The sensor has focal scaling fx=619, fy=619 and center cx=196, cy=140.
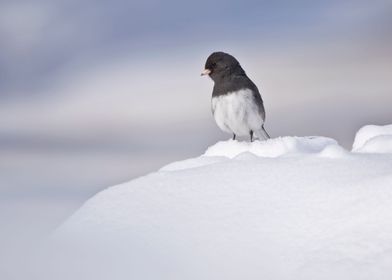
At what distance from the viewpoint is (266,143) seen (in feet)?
16.1

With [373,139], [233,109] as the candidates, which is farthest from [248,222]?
[233,109]

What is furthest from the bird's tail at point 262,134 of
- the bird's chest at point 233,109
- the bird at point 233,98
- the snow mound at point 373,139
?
the snow mound at point 373,139

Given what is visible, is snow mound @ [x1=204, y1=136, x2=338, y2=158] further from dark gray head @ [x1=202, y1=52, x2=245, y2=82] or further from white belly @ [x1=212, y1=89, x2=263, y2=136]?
dark gray head @ [x1=202, y1=52, x2=245, y2=82]

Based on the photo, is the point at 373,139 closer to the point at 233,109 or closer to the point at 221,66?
the point at 233,109

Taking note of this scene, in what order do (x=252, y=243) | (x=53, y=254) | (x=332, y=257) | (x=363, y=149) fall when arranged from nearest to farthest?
1. (x=332, y=257)
2. (x=252, y=243)
3. (x=53, y=254)
4. (x=363, y=149)

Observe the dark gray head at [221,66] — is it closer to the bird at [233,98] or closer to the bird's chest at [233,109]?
the bird at [233,98]

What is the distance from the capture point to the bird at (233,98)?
20.6 ft

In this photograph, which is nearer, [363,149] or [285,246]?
[285,246]

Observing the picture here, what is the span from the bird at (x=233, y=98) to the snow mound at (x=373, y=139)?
4.63 ft

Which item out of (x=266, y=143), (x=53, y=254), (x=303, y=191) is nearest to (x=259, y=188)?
(x=303, y=191)

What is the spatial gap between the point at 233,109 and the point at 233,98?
11cm

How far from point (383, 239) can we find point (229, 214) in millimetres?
788

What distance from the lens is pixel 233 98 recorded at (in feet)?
20.6

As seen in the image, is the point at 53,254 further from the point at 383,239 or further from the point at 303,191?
the point at 383,239
